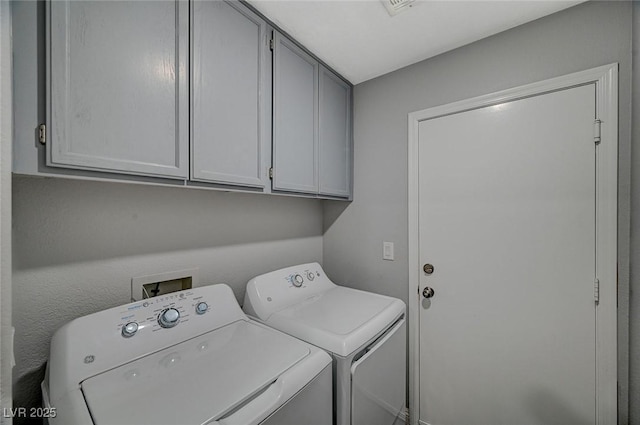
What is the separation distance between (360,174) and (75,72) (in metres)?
1.61

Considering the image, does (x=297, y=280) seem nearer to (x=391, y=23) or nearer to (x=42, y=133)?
(x=42, y=133)

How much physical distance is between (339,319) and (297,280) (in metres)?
0.44

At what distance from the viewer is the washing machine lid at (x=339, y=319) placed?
1085mm

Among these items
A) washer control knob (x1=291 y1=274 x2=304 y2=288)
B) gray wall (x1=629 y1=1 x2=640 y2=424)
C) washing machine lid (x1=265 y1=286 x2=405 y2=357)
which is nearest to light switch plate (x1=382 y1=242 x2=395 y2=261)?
washing machine lid (x1=265 y1=286 x2=405 y2=357)

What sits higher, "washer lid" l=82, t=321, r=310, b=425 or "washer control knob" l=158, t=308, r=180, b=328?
"washer control knob" l=158, t=308, r=180, b=328

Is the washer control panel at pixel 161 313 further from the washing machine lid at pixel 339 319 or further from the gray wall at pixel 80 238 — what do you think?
the washing machine lid at pixel 339 319

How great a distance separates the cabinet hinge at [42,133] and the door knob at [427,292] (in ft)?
6.23

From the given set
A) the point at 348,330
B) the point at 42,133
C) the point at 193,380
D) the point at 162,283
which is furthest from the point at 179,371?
the point at 42,133

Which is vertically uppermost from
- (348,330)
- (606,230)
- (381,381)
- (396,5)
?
(396,5)

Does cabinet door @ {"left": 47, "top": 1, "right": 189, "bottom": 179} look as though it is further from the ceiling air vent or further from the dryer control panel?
the ceiling air vent

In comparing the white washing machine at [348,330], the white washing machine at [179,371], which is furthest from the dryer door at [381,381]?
the white washing machine at [179,371]

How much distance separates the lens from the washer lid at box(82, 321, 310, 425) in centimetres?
67

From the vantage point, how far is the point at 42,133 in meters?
0.70

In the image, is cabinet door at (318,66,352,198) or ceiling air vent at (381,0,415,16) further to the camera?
cabinet door at (318,66,352,198)
